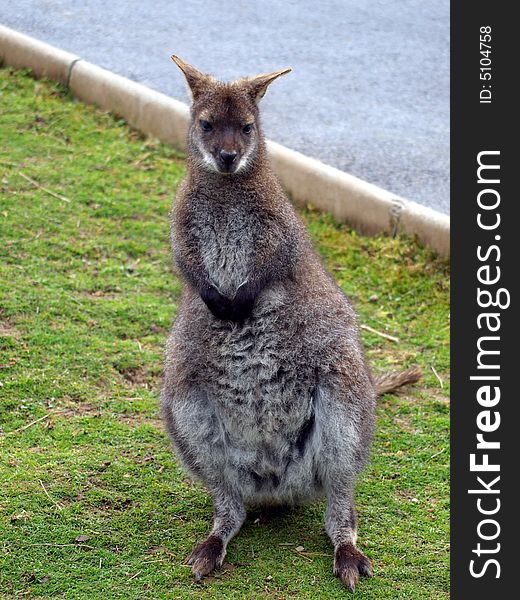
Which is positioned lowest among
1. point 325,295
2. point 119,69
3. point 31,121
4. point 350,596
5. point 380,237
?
point 350,596

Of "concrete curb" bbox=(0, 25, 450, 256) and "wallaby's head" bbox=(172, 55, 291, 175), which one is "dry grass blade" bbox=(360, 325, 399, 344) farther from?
"wallaby's head" bbox=(172, 55, 291, 175)

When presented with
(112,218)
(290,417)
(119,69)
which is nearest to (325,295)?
(290,417)

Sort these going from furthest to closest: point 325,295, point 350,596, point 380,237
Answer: point 380,237 < point 325,295 < point 350,596

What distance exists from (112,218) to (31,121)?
1342 millimetres

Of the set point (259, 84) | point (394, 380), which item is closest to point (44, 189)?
point (394, 380)

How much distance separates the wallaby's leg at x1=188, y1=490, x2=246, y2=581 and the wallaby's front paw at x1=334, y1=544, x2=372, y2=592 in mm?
410

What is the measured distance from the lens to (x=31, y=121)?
7.54m

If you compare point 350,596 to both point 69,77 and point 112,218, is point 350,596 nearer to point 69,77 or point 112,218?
point 112,218

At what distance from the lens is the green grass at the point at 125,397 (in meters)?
3.97

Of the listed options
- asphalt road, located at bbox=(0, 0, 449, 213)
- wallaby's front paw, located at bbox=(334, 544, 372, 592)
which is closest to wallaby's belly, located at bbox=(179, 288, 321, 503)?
wallaby's front paw, located at bbox=(334, 544, 372, 592)

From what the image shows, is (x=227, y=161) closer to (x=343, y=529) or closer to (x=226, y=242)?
(x=226, y=242)

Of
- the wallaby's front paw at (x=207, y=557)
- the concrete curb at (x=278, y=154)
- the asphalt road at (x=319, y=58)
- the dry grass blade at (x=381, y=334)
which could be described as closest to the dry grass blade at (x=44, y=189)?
the concrete curb at (x=278, y=154)

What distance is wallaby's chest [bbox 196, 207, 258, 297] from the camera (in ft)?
13.3

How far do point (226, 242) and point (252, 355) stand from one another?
44 centimetres
